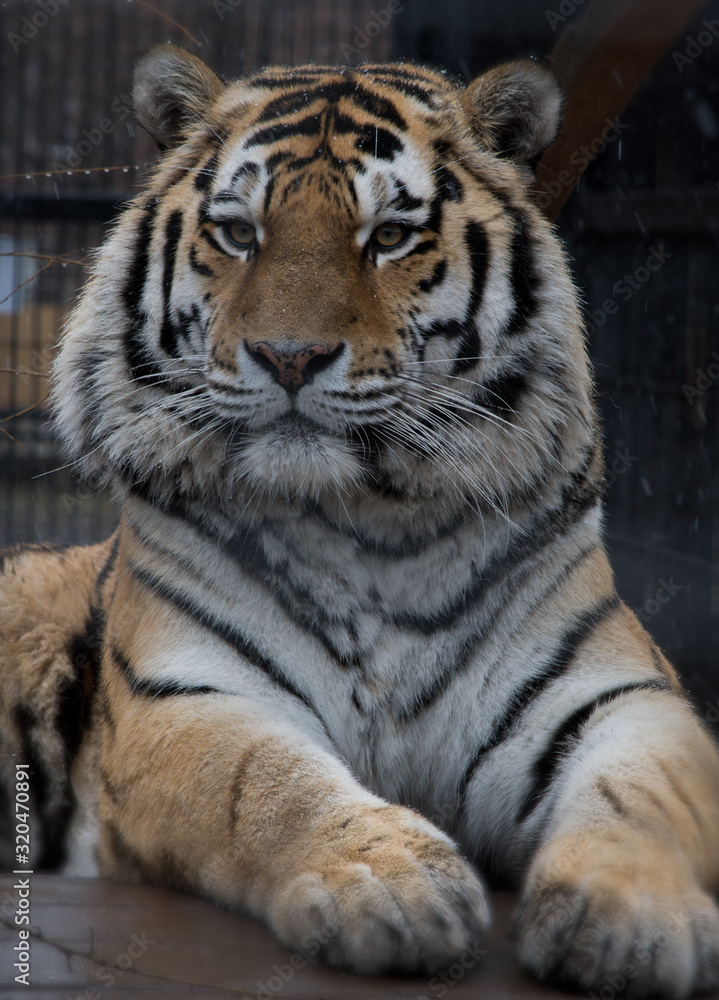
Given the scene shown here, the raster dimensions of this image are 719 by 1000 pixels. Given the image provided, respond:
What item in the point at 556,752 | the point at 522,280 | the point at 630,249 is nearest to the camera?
the point at 556,752

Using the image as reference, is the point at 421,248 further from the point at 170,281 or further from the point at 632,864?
the point at 632,864

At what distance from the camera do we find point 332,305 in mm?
1500

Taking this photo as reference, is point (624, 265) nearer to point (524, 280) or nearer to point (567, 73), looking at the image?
point (567, 73)

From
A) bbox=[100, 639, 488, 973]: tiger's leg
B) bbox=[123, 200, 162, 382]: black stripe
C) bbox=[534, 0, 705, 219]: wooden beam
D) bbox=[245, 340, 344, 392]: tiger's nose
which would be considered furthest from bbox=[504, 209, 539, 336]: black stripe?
bbox=[100, 639, 488, 973]: tiger's leg

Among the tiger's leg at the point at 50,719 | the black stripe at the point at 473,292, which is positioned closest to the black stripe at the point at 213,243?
the black stripe at the point at 473,292

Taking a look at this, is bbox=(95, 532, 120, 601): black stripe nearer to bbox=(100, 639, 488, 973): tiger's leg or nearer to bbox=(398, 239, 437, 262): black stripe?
bbox=(100, 639, 488, 973): tiger's leg

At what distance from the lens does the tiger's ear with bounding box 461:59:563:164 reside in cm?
171

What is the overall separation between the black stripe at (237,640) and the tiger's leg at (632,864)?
415 millimetres

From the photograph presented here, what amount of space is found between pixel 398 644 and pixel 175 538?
396 millimetres

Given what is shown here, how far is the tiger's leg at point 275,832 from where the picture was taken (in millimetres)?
1159

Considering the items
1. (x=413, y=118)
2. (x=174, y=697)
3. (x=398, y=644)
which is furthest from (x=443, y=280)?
(x=174, y=697)

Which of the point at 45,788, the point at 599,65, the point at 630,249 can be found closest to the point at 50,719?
the point at 45,788

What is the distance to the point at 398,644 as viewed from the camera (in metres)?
1.60

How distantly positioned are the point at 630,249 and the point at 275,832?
3.17 m
